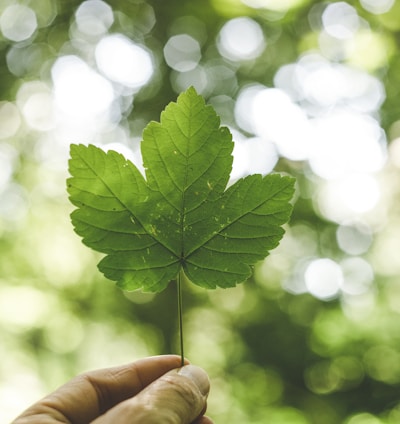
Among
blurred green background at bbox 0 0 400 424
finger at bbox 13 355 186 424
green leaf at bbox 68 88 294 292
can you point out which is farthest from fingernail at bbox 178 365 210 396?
blurred green background at bbox 0 0 400 424

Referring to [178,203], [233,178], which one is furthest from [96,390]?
[233,178]

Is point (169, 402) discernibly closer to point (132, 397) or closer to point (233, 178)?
point (132, 397)

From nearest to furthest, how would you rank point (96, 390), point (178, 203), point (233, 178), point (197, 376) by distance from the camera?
point (178, 203)
point (197, 376)
point (96, 390)
point (233, 178)

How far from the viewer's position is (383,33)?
23.0 ft

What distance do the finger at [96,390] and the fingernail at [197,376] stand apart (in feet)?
0.65

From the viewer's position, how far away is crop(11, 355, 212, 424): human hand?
1254mm

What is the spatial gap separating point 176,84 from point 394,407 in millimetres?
6811

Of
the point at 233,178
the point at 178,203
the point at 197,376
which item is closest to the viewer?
the point at 178,203

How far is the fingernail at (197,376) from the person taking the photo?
142cm

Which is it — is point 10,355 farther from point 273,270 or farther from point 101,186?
point 101,186

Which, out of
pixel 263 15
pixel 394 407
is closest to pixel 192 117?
pixel 394 407

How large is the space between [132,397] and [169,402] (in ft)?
0.70

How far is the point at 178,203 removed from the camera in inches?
47.9

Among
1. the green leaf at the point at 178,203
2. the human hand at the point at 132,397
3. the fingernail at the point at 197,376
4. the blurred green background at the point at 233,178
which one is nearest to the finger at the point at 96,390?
the human hand at the point at 132,397
